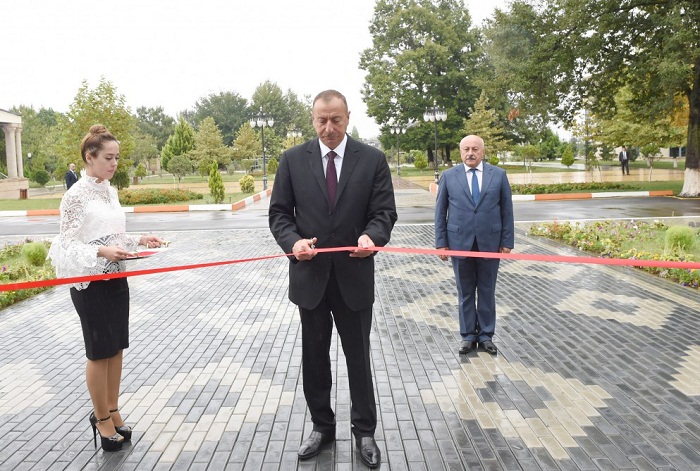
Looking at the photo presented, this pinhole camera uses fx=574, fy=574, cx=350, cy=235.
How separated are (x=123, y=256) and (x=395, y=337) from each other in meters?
3.23

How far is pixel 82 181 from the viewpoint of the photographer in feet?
11.1

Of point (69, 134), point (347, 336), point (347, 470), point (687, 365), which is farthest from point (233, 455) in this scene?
point (69, 134)

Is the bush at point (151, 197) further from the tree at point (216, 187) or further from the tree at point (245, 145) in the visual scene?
the tree at point (245, 145)

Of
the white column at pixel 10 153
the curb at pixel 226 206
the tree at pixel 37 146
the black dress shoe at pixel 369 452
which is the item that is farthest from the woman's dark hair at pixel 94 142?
the tree at pixel 37 146

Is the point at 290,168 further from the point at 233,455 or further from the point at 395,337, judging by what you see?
the point at 395,337

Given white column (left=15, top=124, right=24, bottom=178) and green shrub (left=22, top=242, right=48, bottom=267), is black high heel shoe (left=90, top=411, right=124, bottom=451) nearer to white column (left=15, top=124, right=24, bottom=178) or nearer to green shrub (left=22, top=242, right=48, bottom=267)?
green shrub (left=22, top=242, right=48, bottom=267)

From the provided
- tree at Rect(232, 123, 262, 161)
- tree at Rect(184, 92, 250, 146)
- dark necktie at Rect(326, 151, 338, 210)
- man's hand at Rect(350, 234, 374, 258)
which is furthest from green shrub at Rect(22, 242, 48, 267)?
tree at Rect(184, 92, 250, 146)

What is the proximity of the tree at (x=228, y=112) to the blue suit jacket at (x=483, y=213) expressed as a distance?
8160 cm

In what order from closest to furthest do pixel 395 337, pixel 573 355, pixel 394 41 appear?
pixel 573 355 < pixel 395 337 < pixel 394 41

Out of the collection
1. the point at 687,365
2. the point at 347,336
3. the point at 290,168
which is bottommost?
the point at 687,365

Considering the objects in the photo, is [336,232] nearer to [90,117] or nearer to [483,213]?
[483,213]

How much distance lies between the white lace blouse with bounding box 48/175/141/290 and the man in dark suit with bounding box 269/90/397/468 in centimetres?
102

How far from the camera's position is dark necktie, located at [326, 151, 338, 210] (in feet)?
10.8

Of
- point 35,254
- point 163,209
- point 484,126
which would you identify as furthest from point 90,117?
point 484,126
